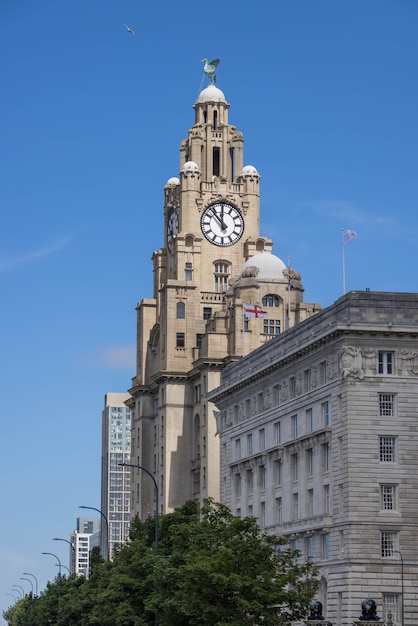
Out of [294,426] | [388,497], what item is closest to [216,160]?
[294,426]

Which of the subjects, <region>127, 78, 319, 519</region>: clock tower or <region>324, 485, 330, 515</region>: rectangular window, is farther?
<region>127, 78, 319, 519</region>: clock tower

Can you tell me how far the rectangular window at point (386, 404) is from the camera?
102625mm

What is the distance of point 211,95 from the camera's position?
198 metres

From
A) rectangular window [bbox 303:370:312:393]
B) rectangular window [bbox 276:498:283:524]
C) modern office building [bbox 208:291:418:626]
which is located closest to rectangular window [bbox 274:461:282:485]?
rectangular window [bbox 276:498:283:524]

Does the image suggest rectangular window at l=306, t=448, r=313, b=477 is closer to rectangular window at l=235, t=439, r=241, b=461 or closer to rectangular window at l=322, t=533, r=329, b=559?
rectangular window at l=322, t=533, r=329, b=559

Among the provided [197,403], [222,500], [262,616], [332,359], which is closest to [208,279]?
[197,403]

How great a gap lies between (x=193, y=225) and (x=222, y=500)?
59.9 m

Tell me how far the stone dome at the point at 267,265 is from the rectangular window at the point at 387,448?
7689 cm

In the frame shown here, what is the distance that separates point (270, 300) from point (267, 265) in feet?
15.1

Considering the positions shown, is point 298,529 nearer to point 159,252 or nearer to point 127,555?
point 127,555

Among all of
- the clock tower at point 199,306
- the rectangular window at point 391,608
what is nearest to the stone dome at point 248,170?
the clock tower at point 199,306

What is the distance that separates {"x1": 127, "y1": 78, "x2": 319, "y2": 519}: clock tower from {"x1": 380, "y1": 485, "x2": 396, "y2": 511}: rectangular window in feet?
215

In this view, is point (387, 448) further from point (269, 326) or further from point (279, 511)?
point (269, 326)

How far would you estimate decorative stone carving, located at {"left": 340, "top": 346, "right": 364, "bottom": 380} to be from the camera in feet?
336
